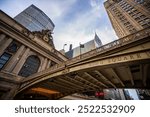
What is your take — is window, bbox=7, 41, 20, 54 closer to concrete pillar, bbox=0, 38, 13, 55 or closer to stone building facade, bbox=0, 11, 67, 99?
stone building facade, bbox=0, 11, 67, 99

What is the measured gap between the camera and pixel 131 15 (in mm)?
35625

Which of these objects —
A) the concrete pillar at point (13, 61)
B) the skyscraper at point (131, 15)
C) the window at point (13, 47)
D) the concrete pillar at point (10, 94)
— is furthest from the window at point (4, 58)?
the skyscraper at point (131, 15)

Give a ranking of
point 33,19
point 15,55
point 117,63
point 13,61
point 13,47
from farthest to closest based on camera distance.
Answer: point 33,19
point 13,47
point 15,55
point 13,61
point 117,63

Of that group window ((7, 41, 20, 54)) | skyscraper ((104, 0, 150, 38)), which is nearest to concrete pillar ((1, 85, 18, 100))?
window ((7, 41, 20, 54))

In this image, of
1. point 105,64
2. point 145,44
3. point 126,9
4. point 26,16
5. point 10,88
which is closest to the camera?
point 145,44

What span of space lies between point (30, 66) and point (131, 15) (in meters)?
36.2

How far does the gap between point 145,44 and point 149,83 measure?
576 centimetres

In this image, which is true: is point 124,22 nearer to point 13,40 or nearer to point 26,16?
point 13,40

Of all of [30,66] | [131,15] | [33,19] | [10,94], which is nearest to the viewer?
[10,94]

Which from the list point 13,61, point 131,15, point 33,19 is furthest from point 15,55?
point 33,19

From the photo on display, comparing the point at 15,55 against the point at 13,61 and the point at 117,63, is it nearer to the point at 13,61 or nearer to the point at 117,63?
the point at 13,61

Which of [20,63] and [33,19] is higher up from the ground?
[33,19]

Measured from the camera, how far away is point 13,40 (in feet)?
49.0

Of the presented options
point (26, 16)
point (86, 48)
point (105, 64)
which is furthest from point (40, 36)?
point (26, 16)
